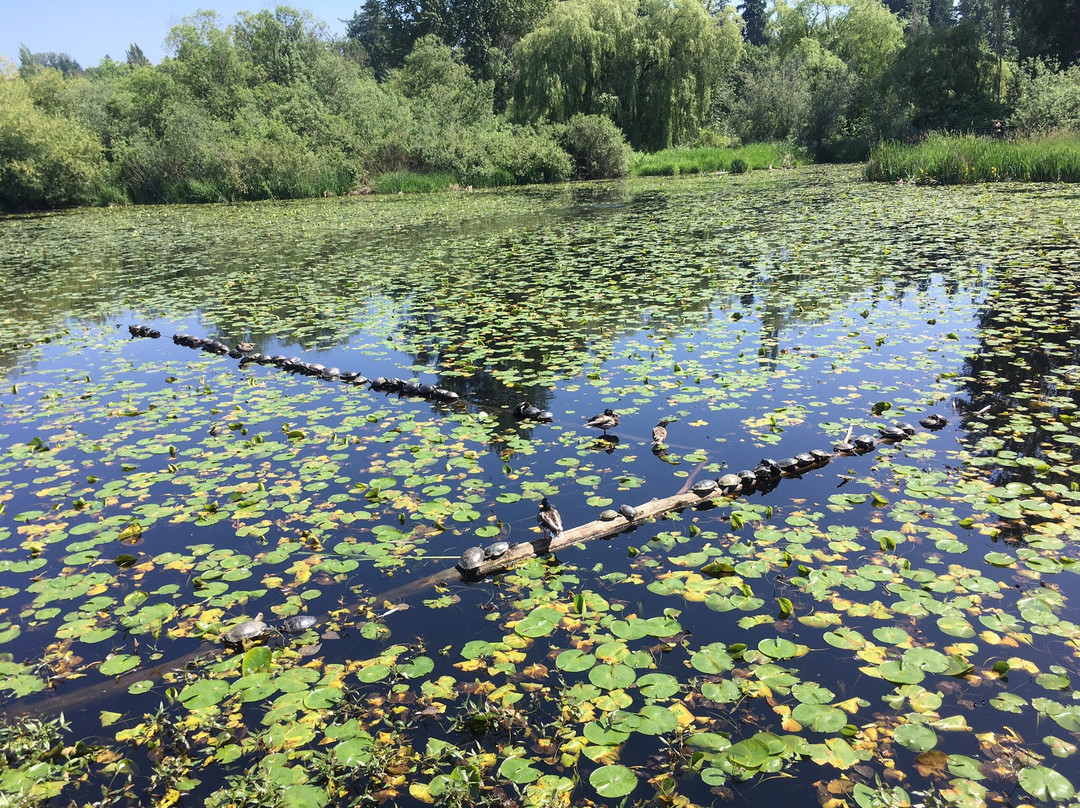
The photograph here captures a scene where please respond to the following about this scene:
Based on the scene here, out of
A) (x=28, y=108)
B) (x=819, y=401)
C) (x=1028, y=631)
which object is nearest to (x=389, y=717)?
(x=1028, y=631)

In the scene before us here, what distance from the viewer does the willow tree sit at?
94.3 ft

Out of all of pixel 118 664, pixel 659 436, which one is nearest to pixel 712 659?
pixel 659 436

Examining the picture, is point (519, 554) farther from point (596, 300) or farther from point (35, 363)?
point (35, 363)

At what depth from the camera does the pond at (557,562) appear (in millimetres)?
2295

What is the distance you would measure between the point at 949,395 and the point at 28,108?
3679cm

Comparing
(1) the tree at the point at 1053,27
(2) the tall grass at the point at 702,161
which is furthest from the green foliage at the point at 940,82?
(2) the tall grass at the point at 702,161

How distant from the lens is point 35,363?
Result: 758cm

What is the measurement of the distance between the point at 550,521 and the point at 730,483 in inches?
44.8

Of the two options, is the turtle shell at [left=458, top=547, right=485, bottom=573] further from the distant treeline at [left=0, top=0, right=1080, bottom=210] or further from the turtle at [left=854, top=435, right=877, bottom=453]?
the distant treeline at [left=0, top=0, right=1080, bottom=210]

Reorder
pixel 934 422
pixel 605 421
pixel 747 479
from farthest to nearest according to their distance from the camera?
1. pixel 605 421
2. pixel 934 422
3. pixel 747 479

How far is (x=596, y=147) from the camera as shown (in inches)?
1165

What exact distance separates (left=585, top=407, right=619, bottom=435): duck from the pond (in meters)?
0.10

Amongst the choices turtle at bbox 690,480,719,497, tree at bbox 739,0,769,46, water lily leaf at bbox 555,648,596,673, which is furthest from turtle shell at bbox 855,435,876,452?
tree at bbox 739,0,769,46

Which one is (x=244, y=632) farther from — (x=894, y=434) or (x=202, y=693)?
(x=894, y=434)
